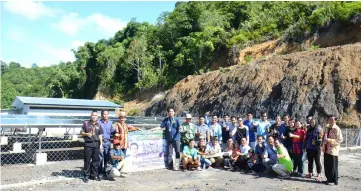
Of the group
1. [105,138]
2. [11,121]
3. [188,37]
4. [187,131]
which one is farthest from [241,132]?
[188,37]

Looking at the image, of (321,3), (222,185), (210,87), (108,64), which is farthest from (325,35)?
(108,64)

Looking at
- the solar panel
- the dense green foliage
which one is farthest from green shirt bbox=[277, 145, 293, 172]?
the dense green foliage

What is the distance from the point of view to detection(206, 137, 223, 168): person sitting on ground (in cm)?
1173

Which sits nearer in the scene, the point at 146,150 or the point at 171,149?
the point at 146,150

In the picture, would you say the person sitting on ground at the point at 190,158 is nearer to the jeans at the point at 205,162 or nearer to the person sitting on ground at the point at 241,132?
the jeans at the point at 205,162

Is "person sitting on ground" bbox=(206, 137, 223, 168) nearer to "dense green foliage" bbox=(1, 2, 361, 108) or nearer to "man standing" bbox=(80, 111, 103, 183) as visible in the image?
"man standing" bbox=(80, 111, 103, 183)

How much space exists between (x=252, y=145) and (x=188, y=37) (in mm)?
39893

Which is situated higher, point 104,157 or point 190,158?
point 104,157

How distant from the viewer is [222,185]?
29.9ft

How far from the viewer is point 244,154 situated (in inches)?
447

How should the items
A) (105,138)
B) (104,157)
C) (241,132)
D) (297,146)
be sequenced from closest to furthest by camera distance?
(105,138)
(104,157)
(297,146)
(241,132)

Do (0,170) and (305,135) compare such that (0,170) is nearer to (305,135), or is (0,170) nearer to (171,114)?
(171,114)

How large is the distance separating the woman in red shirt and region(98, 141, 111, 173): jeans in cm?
550

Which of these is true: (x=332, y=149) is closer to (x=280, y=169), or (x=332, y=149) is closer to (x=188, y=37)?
(x=280, y=169)
